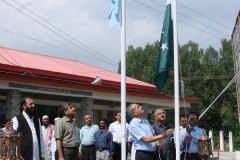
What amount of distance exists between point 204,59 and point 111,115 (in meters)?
42.9

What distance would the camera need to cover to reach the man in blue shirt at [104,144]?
13.5m

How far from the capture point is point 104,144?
13570mm

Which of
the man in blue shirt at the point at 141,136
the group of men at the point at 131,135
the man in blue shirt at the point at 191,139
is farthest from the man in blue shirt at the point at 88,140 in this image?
the man in blue shirt at the point at 141,136

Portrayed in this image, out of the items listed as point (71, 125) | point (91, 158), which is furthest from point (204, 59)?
point (71, 125)

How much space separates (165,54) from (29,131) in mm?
3135

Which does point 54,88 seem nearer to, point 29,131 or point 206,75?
point 29,131

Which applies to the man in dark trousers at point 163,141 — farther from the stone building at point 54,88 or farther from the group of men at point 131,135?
the stone building at point 54,88

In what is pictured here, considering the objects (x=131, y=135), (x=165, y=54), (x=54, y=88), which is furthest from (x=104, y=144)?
(x=54, y=88)

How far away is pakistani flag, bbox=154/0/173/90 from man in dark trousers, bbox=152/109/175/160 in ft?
2.37

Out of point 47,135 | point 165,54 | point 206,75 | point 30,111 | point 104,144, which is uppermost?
point 206,75

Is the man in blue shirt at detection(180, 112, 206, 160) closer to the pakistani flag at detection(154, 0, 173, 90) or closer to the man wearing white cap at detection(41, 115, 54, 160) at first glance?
the pakistani flag at detection(154, 0, 173, 90)

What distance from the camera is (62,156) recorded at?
809cm

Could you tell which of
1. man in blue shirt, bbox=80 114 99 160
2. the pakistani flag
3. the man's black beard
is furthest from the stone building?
the man's black beard

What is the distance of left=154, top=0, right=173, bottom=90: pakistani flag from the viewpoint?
931cm
